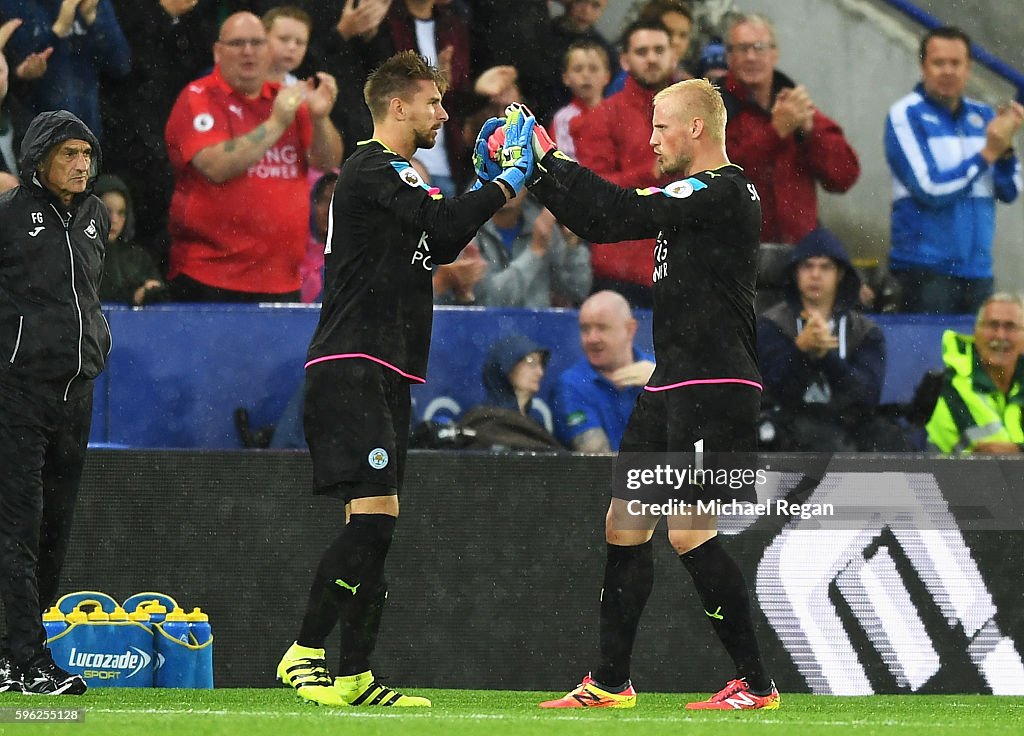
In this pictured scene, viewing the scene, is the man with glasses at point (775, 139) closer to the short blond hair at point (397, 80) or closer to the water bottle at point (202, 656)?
the short blond hair at point (397, 80)

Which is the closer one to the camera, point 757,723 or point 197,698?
point 757,723

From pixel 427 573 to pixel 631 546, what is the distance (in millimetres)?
1623

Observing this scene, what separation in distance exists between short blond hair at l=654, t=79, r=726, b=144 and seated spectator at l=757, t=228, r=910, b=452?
2750mm

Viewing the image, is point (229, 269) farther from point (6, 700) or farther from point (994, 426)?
point (994, 426)

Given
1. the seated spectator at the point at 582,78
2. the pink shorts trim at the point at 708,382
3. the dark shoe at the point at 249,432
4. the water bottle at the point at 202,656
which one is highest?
the seated spectator at the point at 582,78

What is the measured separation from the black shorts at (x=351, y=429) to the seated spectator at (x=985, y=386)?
3965 millimetres

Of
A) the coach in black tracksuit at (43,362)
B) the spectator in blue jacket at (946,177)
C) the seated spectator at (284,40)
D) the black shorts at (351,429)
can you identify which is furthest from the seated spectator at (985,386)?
the coach in black tracksuit at (43,362)

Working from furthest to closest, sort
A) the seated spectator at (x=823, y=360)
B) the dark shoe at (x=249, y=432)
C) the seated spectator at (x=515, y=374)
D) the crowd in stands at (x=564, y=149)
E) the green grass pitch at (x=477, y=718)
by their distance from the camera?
1. the crowd in stands at (x=564, y=149)
2. the seated spectator at (x=823, y=360)
3. the seated spectator at (x=515, y=374)
4. the dark shoe at (x=249, y=432)
5. the green grass pitch at (x=477, y=718)

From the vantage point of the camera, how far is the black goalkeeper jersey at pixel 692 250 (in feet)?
18.8

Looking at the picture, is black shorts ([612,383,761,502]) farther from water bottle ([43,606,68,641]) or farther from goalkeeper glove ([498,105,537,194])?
water bottle ([43,606,68,641])

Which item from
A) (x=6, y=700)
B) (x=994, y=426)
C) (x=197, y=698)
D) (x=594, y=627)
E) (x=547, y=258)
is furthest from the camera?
(x=547, y=258)

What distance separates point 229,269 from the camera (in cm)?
877

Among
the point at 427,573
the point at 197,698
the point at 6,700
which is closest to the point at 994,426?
the point at 427,573

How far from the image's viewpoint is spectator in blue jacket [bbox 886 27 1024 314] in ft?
31.8
